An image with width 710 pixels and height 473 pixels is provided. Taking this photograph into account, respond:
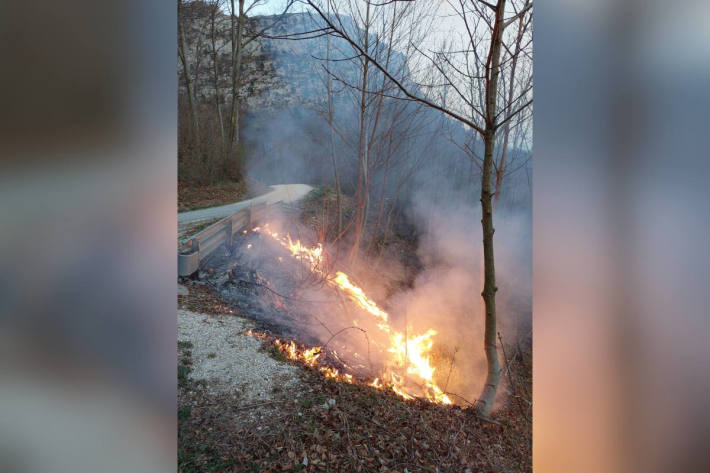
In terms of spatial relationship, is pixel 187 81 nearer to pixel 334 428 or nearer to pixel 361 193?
pixel 361 193

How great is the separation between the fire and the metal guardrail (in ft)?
0.33

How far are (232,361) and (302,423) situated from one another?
0.63 meters

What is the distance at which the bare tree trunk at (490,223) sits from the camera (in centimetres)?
210

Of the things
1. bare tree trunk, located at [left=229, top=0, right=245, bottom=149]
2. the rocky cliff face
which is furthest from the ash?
the rocky cliff face

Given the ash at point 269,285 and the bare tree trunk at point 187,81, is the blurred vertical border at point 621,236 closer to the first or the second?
the ash at point 269,285

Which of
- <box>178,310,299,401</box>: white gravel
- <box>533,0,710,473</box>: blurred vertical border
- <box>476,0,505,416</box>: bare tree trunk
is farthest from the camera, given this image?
<box>178,310,299,401</box>: white gravel

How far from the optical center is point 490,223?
214 centimetres

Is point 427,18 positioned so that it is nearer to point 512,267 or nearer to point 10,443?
point 512,267

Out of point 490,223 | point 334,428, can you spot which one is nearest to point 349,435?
point 334,428

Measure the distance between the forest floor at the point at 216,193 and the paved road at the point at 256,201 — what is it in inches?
1.3

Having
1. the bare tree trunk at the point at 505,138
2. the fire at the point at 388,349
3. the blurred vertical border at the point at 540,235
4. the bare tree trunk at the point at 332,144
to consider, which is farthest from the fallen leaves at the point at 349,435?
the blurred vertical border at the point at 540,235

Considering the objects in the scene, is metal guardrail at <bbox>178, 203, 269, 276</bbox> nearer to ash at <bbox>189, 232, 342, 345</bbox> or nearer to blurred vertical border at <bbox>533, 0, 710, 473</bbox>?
ash at <bbox>189, 232, 342, 345</bbox>

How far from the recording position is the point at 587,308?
1.86ft

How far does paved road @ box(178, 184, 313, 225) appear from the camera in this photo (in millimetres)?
2791
